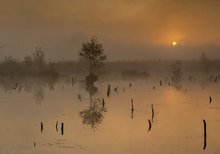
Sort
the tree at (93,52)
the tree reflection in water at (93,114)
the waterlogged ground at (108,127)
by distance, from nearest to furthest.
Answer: the waterlogged ground at (108,127) < the tree reflection in water at (93,114) < the tree at (93,52)

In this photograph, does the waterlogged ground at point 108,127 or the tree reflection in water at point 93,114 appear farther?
the tree reflection in water at point 93,114

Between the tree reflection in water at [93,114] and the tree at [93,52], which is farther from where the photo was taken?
the tree at [93,52]

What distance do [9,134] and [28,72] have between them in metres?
82.0

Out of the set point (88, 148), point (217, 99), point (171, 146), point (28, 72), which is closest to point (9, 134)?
point (88, 148)

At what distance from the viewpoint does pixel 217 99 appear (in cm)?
4234

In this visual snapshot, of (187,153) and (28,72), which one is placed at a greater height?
(28,72)

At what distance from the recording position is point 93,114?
32281mm

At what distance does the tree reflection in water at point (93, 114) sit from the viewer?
27.9 m

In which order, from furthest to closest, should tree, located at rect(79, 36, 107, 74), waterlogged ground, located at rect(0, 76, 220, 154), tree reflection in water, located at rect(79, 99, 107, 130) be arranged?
tree, located at rect(79, 36, 107, 74), tree reflection in water, located at rect(79, 99, 107, 130), waterlogged ground, located at rect(0, 76, 220, 154)

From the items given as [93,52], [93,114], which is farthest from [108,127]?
[93,52]

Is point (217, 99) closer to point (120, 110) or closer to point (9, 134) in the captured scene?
point (120, 110)

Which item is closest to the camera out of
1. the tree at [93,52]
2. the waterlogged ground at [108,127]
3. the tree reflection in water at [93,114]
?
the waterlogged ground at [108,127]

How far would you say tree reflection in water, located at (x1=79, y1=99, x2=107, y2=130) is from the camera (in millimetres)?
27906

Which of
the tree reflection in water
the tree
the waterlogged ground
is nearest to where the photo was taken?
the waterlogged ground
